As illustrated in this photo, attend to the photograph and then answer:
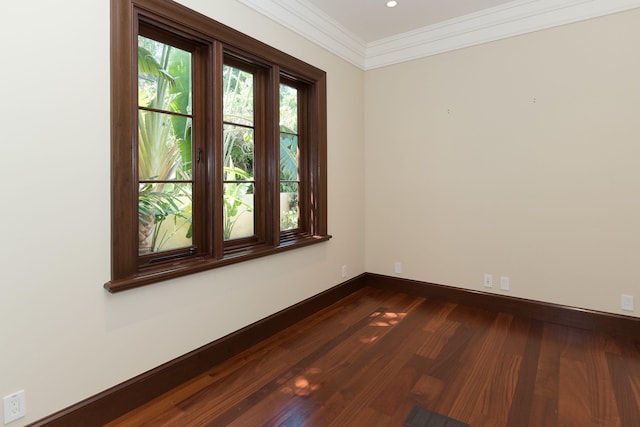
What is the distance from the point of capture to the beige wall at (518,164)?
282 cm

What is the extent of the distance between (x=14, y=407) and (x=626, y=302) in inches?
157

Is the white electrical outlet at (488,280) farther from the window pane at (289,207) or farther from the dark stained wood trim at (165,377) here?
the window pane at (289,207)

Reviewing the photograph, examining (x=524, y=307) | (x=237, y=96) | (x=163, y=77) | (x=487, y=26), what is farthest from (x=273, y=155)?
(x=524, y=307)

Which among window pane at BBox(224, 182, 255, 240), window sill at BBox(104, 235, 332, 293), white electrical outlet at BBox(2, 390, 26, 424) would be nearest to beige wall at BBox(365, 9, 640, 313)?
window sill at BBox(104, 235, 332, 293)

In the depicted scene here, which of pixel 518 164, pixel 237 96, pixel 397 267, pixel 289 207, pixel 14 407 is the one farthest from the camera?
pixel 397 267

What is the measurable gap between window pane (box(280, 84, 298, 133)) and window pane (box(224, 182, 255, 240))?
0.74 meters

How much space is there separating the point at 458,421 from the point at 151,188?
2.17 meters

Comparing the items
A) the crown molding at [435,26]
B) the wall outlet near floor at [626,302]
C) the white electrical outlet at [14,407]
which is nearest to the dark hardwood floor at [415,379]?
the wall outlet near floor at [626,302]

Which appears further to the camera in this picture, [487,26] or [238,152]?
[487,26]

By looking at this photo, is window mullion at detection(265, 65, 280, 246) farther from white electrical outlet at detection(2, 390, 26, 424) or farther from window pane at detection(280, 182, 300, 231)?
white electrical outlet at detection(2, 390, 26, 424)

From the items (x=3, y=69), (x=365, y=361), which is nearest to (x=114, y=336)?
(x=3, y=69)

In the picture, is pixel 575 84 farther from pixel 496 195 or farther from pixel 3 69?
pixel 3 69

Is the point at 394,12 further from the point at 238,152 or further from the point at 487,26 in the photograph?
the point at 238,152

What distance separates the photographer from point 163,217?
2.25m
